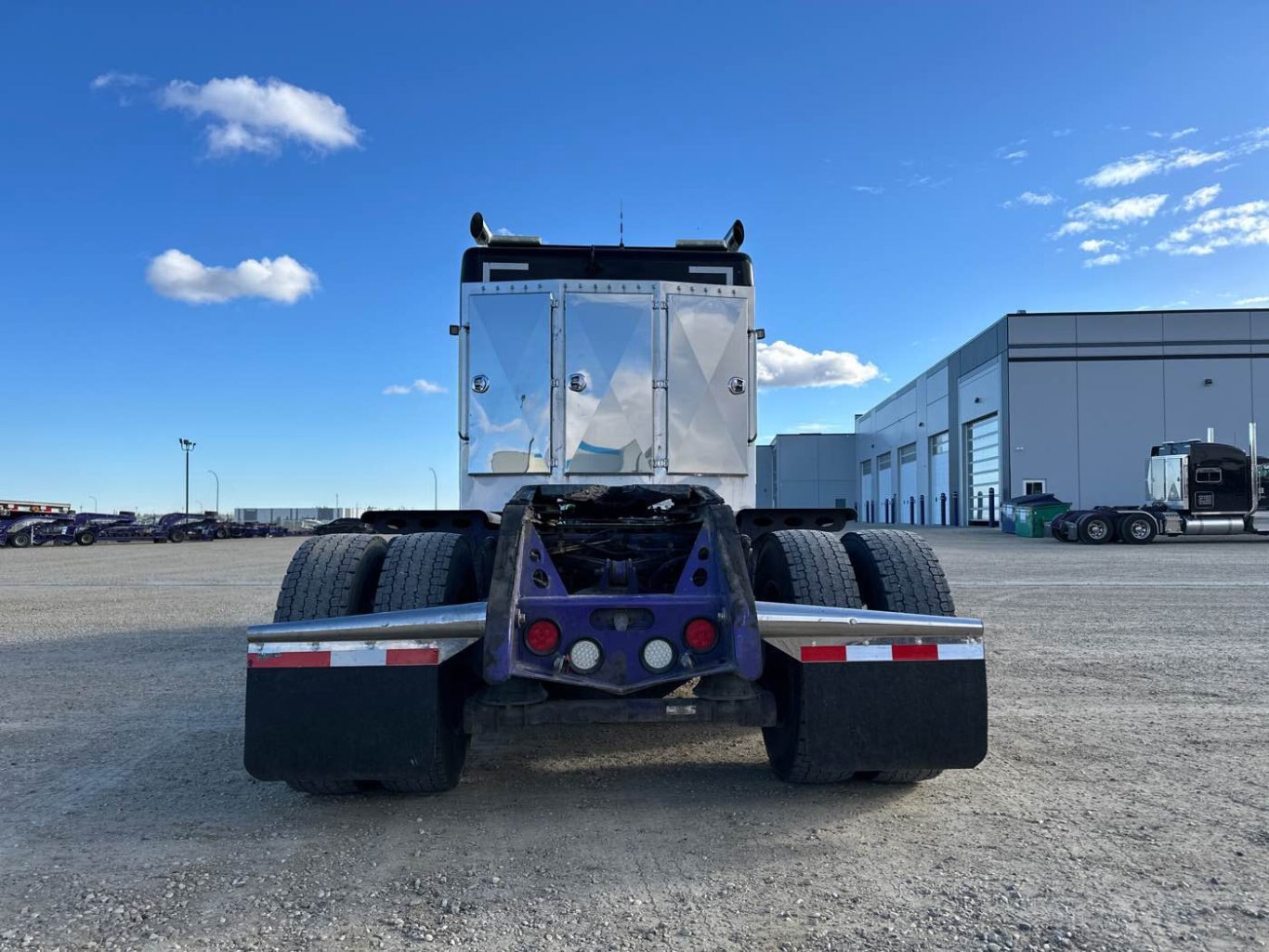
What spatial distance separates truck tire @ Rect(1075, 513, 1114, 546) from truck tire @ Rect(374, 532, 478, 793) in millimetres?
24253

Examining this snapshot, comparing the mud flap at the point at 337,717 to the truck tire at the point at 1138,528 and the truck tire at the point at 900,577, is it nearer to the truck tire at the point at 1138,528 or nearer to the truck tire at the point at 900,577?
the truck tire at the point at 900,577

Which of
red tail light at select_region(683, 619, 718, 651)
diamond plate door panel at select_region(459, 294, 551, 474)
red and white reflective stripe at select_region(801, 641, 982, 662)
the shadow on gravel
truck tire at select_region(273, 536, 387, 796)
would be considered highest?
diamond plate door panel at select_region(459, 294, 551, 474)

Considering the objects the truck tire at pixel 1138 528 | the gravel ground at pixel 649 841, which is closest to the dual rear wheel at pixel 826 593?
the gravel ground at pixel 649 841

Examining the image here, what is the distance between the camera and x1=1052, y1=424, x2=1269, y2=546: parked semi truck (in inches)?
922

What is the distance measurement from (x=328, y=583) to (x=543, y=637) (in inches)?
46.2

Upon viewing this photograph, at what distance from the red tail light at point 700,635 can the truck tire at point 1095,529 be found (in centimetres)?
2440

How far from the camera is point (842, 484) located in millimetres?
68625

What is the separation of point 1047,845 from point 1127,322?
40560 millimetres

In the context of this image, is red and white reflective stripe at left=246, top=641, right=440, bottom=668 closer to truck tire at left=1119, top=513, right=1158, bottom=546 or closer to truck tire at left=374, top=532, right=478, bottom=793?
truck tire at left=374, top=532, right=478, bottom=793

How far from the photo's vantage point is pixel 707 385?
535cm

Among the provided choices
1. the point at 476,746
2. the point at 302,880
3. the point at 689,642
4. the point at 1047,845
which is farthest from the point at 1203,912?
the point at 476,746

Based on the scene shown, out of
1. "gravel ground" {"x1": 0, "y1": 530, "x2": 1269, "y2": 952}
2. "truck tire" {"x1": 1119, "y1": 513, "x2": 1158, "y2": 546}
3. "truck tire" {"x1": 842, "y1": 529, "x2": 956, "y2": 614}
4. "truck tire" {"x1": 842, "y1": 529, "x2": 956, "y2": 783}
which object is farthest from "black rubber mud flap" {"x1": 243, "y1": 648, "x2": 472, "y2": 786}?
"truck tire" {"x1": 1119, "y1": 513, "x2": 1158, "y2": 546}

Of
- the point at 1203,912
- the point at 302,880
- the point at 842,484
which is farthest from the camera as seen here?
the point at 842,484

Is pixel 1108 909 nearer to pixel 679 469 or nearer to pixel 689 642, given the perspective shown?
pixel 689 642
